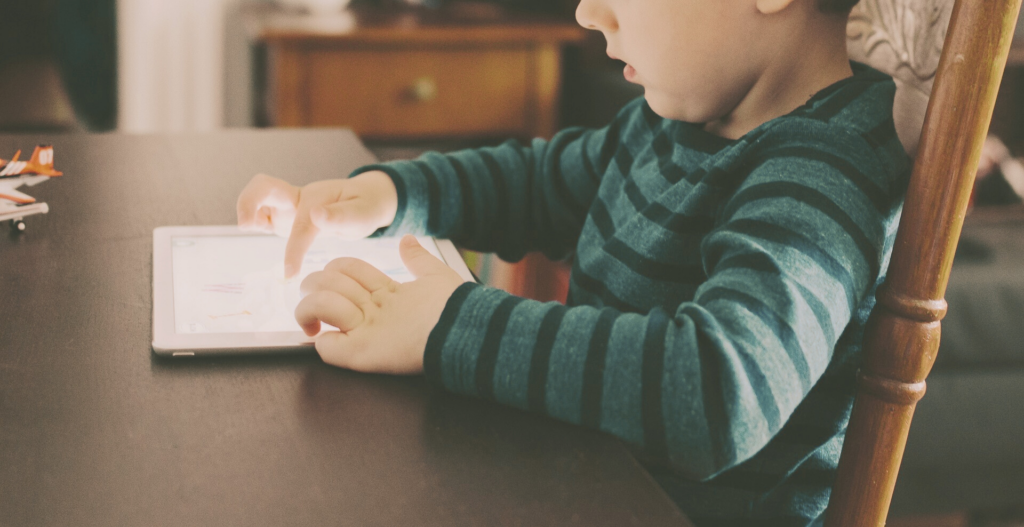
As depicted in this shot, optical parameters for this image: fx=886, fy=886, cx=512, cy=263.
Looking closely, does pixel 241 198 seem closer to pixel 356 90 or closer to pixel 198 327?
pixel 198 327

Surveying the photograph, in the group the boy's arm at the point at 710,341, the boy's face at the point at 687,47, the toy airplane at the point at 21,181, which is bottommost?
the toy airplane at the point at 21,181

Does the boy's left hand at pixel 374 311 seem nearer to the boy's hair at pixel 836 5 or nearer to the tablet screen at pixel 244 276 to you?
the tablet screen at pixel 244 276

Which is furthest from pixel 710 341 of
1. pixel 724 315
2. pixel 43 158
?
pixel 43 158

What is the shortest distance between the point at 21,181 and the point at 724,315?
61 centimetres

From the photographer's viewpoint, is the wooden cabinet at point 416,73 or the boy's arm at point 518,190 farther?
the wooden cabinet at point 416,73

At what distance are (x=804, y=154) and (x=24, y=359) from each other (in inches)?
16.8

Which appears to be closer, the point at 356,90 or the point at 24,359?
the point at 24,359

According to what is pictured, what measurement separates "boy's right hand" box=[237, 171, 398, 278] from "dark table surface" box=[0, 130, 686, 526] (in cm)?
11

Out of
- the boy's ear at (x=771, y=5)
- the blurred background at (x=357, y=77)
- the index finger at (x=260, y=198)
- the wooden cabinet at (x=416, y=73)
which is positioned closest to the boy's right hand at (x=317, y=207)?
the index finger at (x=260, y=198)

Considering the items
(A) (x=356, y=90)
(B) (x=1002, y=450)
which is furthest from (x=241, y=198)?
(A) (x=356, y=90)

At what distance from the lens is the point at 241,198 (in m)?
0.65

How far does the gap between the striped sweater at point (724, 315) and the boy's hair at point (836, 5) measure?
0.14 feet

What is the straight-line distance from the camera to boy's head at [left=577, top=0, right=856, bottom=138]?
56cm

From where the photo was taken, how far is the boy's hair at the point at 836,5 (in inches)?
21.8
